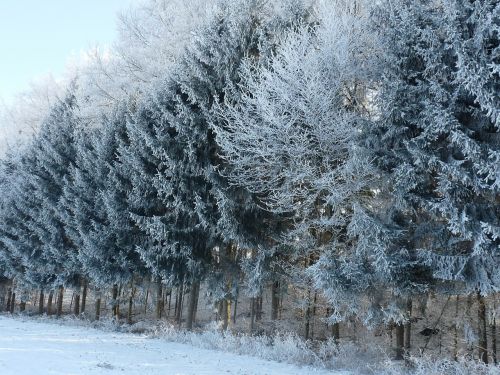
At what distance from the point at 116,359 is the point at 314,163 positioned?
24.5 ft

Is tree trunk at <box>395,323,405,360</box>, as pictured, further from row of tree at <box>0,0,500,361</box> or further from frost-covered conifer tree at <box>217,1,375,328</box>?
frost-covered conifer tree at <box>217,1,375,328</box>

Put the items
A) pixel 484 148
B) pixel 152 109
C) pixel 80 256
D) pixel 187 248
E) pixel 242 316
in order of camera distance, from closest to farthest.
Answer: pixel 484 148 → pixel 187 248 → pixel 152 109 → pixel 80 256 → pixel 242 316

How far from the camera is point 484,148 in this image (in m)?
9.13

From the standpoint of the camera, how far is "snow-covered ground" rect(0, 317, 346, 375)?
747cm

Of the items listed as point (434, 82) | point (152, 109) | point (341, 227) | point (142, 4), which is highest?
point (142, 4)

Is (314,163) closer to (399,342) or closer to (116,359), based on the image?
(399,342)

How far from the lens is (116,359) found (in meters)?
9.01

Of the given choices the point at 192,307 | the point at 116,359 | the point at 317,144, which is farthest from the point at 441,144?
the point at 192,307

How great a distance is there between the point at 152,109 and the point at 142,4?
7.35m

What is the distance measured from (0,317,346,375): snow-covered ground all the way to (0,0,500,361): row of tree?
2.82 m

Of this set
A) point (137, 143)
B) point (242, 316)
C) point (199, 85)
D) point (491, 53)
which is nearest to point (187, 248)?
point (137, 143)

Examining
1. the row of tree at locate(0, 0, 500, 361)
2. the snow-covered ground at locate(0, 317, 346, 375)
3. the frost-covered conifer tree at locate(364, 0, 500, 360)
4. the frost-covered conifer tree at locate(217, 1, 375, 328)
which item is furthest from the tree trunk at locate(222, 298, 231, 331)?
the frost-covered conifer tree at locate(364, 0, 500, 360)

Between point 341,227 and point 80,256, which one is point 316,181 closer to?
point 341,227

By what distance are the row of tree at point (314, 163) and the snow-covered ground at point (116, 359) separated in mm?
2822
